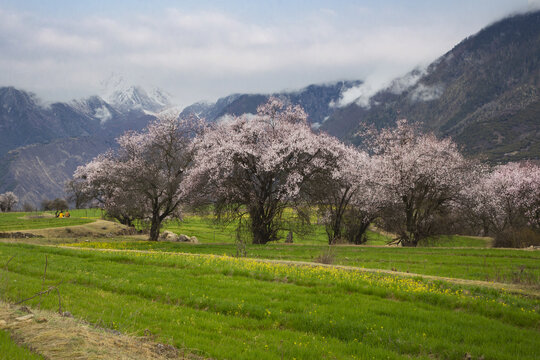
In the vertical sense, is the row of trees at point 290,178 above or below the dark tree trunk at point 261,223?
above

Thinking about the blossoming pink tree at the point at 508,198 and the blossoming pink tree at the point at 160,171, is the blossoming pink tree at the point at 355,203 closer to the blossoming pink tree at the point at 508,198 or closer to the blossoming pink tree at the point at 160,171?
the blossoming pink tree at the point at 508,198

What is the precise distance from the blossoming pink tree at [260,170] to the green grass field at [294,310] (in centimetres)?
2095

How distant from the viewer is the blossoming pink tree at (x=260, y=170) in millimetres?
38344

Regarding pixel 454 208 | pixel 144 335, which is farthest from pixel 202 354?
pixel 454 208

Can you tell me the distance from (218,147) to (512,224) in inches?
1651

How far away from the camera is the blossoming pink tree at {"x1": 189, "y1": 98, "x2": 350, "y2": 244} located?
38344 mm

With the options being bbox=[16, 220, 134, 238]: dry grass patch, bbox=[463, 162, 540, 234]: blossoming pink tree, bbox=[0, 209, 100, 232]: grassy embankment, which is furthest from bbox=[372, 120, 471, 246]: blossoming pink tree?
bbox=[0, 209, 100, 232]: grassy embankment

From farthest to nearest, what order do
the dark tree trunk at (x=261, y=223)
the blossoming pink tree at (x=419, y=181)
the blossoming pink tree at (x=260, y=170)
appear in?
the blossoming pink tree at (x=419, y=181) → the dark tree trunk at (x=261, y=223) → the blossoming pink tree at (x=260, y=170)

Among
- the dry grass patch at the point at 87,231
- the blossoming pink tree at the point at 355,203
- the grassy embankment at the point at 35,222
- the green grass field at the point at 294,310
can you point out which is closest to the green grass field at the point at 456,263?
the green grass field at the point at 294,310

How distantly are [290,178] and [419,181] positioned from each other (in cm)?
1736

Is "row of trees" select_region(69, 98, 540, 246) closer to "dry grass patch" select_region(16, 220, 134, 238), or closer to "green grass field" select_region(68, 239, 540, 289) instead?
"dry grass patch" select_region(16, 220, 134, 238)

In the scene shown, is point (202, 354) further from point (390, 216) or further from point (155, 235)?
point (390, 216)

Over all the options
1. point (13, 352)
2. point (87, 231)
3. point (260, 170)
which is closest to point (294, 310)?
point (13, 352)

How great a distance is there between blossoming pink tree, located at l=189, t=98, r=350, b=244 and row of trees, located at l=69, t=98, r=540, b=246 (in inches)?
4.2
